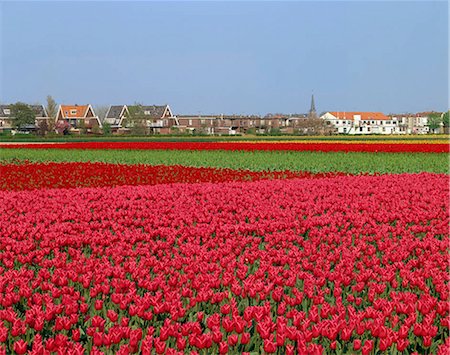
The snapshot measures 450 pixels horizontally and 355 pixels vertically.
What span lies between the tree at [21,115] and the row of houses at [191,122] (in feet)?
6.77

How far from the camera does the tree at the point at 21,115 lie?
360ft

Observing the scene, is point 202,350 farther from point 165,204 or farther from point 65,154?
point 65,154

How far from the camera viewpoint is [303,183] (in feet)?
43.1

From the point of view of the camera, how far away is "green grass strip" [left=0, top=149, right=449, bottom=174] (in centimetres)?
2289

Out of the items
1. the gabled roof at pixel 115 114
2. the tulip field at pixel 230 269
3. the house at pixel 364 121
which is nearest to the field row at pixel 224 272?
the tulip field at pixel 230 269

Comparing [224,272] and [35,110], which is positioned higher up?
[35,110]

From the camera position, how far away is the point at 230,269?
583cm

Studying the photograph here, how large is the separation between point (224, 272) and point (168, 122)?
127602mm

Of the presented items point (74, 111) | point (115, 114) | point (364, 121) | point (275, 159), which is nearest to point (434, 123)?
point (364, 121)

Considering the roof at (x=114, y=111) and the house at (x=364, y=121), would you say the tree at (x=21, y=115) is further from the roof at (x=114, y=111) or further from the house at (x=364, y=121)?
the house at (x=364, y=121)

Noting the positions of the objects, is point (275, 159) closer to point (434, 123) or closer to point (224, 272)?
point (224, 272)

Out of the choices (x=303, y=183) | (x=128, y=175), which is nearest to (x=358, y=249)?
(x=303, y=183)

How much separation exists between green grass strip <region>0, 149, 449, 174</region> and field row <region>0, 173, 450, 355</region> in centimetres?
1146

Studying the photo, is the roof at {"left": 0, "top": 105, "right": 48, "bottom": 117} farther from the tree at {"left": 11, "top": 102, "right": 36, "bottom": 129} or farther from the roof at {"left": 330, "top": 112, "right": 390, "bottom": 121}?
the roof at {"left": 330, "top": 112, "right": 390, "bottom": 121}
